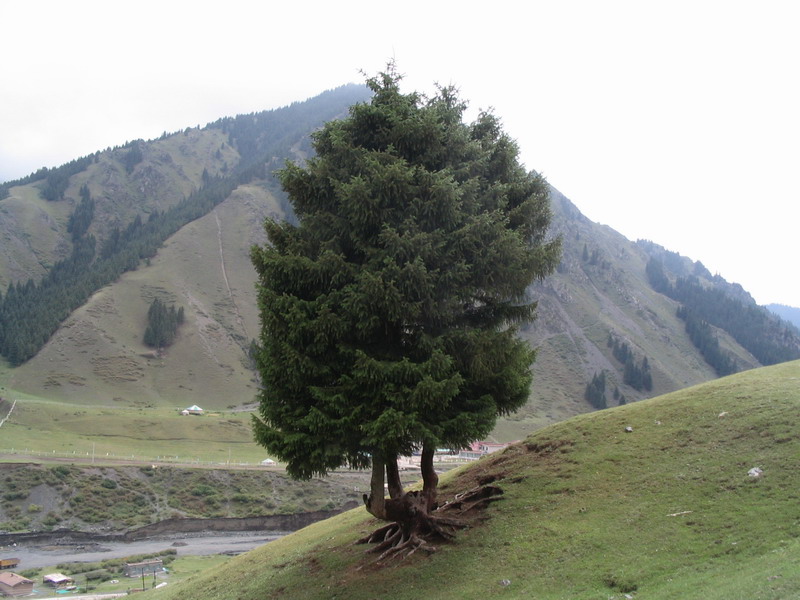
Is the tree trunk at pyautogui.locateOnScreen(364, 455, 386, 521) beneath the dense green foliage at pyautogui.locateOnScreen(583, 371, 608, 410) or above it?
above

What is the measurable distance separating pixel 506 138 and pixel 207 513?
68.8 meters

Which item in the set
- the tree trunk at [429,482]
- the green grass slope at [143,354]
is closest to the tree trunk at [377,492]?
the tree trunk at [429,482]

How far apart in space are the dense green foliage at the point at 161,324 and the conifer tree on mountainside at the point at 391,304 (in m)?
161

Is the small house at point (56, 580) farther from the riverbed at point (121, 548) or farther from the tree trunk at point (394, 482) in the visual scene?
the tree trunk at point (394, 482)

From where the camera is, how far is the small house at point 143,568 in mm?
51531

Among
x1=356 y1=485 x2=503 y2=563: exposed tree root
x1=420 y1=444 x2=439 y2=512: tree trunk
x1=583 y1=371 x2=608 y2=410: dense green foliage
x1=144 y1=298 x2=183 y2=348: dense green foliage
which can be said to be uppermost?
x1=144 y1=298 x2=183 y2=348: dense green foliage

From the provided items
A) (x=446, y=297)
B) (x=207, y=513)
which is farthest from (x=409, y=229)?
(x=207, y=513)

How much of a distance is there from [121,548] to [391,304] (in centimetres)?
6206

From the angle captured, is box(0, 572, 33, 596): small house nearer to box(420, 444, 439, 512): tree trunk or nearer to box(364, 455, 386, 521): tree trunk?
box(364, 455, 386, 521): tree trunk

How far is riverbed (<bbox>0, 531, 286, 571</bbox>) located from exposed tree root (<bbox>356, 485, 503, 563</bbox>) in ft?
162

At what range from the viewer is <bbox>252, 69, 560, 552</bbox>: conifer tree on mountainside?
14953 millimetres

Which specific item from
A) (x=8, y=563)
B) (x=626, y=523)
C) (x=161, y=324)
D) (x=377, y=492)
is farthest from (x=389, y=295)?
(x=161, y=324)

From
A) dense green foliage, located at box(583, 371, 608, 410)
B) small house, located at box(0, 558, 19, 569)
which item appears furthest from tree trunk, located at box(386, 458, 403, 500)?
dense green foliage, located at box(583, 371, 608, 410)

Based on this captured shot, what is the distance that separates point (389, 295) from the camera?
14.9 m
